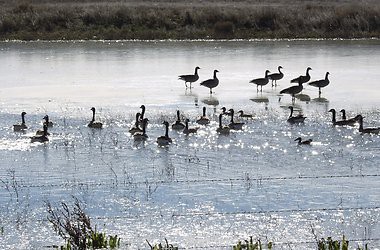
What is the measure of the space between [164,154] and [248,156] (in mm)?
1446

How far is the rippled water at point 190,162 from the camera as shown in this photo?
32.6ft

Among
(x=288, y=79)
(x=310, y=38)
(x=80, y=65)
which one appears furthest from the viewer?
(x=310, y=38)

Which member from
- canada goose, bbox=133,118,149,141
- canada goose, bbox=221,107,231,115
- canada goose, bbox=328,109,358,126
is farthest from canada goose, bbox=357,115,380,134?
canada goose, bbox=133,118,149,141

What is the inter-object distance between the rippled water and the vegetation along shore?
12.2 meters

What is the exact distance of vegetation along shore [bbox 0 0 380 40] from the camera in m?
37.8

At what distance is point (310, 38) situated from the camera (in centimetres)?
3684

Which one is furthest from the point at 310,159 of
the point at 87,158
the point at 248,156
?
the point at 87,158

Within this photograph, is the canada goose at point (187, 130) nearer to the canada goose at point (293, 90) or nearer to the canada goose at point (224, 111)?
the canada goose at point (224, 111)

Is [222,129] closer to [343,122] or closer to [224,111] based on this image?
[224,111]

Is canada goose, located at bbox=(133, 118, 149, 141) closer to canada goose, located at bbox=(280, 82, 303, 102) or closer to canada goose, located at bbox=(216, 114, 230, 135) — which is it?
canada goose, located at bbox=(216, 114, 230, 135)

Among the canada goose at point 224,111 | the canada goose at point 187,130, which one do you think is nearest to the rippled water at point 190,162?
the canada goose at point 187,130

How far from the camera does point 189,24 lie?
131ft

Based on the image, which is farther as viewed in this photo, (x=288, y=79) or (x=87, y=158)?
(x=288, y=79)

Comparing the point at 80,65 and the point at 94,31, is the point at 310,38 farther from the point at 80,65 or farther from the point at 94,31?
the point at 80,65
